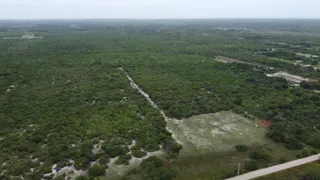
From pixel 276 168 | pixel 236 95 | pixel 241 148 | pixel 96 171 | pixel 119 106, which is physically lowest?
pixel 241 148

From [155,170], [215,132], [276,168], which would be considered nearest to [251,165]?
[276,168]

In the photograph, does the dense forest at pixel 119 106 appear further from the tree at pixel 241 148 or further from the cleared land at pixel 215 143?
the tree at pixel 241 148

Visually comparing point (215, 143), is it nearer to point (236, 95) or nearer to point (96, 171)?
point (96, 171)

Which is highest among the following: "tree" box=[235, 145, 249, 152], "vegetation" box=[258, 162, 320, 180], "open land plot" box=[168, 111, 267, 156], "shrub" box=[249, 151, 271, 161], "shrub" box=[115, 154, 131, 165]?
"vegetation" box=[258, 162, 320, 180]

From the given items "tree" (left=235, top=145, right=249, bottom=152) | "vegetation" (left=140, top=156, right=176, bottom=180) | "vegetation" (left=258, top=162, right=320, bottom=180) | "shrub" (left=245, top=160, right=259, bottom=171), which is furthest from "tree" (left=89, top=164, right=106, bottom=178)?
"tree" (left=235, top=145, right=249, bottom=152)

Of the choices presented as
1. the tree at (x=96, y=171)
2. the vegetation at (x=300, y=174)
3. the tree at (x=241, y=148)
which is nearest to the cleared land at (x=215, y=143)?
the tree at (x=241, y=148)

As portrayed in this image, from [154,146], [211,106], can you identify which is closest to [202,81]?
[211,106]

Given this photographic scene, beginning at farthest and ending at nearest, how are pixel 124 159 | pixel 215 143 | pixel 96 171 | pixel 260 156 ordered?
pixel 215 143
pixel 260 156
pixel 124 159
pixel 96 171

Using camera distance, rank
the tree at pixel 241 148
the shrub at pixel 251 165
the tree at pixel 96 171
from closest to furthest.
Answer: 1. the tree at pixel 96 171
2. the shrub at pixel 251 165
3. the tree at pixel 241 148

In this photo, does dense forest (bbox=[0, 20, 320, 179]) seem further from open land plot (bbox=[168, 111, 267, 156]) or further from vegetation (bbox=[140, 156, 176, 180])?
open land plot (bbox=[168, 111, 267, 156])

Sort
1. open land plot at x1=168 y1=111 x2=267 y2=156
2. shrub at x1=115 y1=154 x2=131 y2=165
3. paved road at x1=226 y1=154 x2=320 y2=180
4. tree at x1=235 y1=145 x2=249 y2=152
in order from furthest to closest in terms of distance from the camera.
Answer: open land plot at x1=168 y1=111 x2=267 y2=156 → tree at x1=235 y1=145 x2=249 y2=152 → shrub at x1=115 y1=154 x2=131 y2=165 → paved road at x1=226 y1=154 x2=320 y2=180

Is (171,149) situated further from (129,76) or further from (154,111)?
(129,76)
